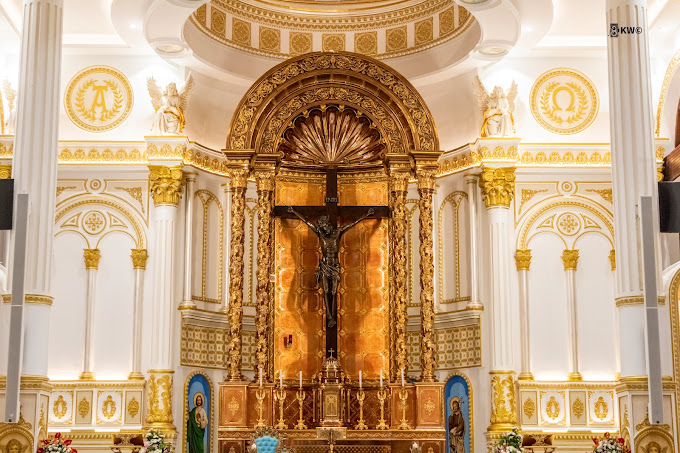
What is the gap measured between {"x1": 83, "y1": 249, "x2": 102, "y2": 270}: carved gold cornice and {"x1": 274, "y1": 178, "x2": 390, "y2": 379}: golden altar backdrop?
3943mm

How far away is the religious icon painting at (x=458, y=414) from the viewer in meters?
20.5

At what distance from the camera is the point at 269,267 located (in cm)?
2038

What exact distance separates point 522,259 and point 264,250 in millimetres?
5533

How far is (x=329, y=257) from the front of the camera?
2088 cm

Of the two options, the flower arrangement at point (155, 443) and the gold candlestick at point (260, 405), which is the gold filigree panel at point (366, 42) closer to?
the gold candlestick at point (260, 405)

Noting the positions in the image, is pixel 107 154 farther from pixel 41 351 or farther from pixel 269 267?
pixel 41 351

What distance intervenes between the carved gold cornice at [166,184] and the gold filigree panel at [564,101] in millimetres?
7982

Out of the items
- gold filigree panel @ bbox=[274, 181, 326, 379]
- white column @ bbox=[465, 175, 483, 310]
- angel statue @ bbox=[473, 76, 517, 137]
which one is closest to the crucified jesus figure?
gold filigree panel @ bbox=[274, 181, 326, 379]

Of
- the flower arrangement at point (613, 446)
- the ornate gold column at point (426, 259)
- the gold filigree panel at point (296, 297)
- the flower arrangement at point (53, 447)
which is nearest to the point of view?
the flower arrangement at point (53, 447)

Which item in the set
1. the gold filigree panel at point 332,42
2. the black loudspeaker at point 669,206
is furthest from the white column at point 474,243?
the black loudspeaker at point 669,206

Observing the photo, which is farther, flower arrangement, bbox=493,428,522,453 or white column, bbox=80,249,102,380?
white column, bbox=80,249,102,380

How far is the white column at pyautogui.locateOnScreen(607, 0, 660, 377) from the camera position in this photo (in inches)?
551

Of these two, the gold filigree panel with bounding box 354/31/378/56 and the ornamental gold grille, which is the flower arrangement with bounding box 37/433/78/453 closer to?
the ornamental gold grille

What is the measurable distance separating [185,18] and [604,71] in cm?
927
